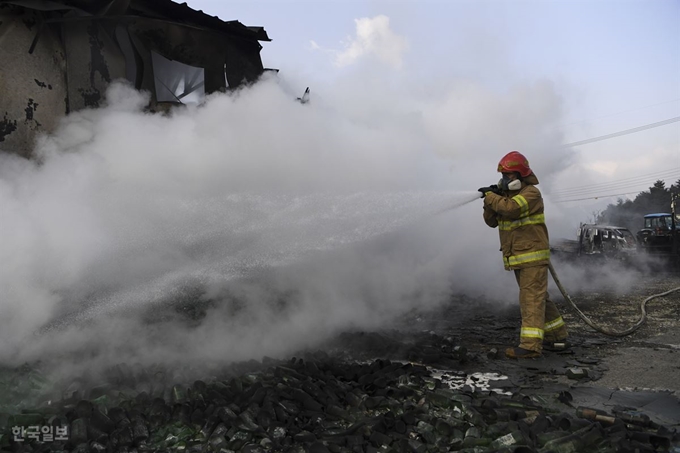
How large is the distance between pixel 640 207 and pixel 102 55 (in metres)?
64.0

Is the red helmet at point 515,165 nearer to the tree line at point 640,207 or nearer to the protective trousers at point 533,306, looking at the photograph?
the protective trousers at point 533,306

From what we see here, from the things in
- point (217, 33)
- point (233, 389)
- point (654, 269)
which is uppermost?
point (217, 33)

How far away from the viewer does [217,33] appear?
7.33 meters

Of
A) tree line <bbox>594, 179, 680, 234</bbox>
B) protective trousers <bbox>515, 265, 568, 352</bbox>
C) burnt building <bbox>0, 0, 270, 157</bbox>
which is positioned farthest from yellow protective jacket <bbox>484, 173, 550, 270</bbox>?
tree line <bbox>594, 179, 680, 234</bbox>

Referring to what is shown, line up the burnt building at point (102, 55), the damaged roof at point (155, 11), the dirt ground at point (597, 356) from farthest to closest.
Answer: the damaged roof at point (155, 11)
the burnt building at point (102, 55)
the dirt ground at point (597, 356)

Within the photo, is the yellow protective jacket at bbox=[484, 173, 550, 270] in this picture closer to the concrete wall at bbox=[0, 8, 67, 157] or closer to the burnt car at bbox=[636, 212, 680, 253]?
the concrete wall at bbox=[0, 8, 67, 157]

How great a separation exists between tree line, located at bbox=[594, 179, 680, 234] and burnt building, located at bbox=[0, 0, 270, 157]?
44.4 meters

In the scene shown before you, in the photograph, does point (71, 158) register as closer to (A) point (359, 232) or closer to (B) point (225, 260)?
(B) point (225, 260)

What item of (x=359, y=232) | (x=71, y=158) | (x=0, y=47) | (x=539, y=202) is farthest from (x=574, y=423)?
(x=0, y=47)

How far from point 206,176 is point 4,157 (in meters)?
2.16

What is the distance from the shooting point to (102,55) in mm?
6438

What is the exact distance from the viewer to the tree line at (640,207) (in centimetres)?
4656

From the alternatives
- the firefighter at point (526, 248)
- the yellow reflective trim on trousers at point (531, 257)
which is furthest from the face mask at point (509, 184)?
Answer: the yellow reflective trim on trousers at point (531, 257)

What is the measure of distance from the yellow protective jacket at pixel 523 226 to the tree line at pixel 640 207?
4365 cm
